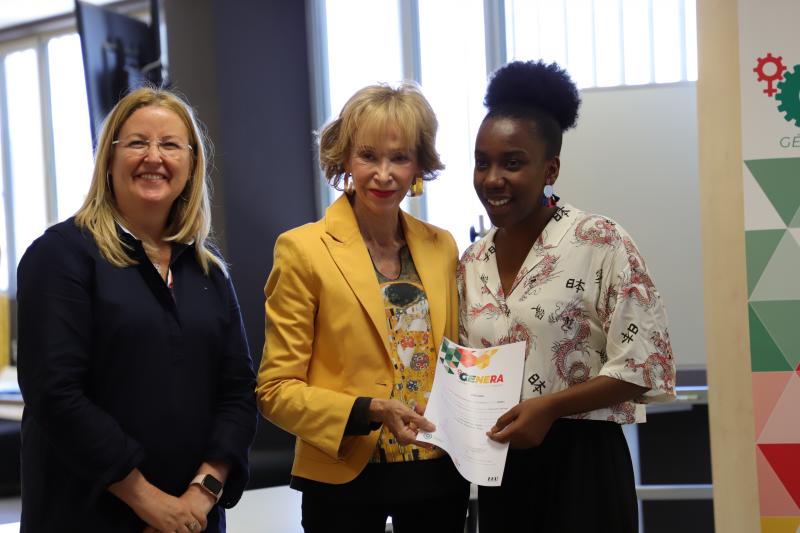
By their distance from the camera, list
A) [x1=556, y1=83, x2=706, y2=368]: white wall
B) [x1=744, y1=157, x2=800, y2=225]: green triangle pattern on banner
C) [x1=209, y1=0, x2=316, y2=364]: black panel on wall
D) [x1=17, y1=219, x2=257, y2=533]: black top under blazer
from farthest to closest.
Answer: [x1=209, y1=0, x2=316, y2=364]: black panel on wall → [x1=556, y1=83, x2=706, y2=368]: white wall → [x1=744, y1=157, x2=800, y2=225]: green triangle pattern on banner → [x1=17, y1=219, x2=257, y2=533]: black top under blazer

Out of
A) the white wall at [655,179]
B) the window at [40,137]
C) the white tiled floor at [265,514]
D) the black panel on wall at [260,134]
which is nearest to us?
the white tiled floor at [265,514]

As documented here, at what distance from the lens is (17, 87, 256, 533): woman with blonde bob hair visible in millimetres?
1651

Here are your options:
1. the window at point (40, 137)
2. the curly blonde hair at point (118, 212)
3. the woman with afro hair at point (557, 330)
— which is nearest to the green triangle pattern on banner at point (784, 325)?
the woman with afro hair at point (557, 330)

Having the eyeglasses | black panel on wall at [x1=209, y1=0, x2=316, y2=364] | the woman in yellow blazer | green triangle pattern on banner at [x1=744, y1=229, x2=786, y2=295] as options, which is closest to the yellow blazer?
the woman in yellow blazer

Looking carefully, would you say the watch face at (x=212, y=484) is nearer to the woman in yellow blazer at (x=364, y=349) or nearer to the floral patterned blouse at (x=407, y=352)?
the woman in yellow blazer at (x=364, y=349)

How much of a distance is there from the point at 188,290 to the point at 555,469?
907mm

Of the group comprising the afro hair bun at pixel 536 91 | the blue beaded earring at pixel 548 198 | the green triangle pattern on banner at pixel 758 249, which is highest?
the afro hair bun at pixel 536 91

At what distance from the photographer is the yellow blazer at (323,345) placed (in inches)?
70.7

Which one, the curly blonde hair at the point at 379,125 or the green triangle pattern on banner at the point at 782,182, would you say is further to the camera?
the green triangle pattern on banner at the point at 782,182

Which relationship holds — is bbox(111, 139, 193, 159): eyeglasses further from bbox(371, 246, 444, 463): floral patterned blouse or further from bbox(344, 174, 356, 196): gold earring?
bbox(371, 246, 444, 463): floral patterned blouse

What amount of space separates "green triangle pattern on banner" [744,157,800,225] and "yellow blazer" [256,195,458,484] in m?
1.30

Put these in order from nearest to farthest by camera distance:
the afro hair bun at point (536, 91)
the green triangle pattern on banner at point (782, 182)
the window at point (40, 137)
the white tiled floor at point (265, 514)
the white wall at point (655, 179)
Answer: the afro hair bun at point (536, 91), the white tiled floor at point (265, 514), the green triangle pattern on banner at point (782, 182), the white wall at point (655, 179), the window at point (40, 137)

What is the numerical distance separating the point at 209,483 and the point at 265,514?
2.88ft

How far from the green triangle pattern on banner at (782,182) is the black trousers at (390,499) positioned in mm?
1434
